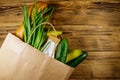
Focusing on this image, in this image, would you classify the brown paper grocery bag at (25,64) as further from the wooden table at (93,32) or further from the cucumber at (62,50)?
the wooden table at (93,32)

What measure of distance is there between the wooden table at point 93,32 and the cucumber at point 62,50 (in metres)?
0.28

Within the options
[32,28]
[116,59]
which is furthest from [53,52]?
[116,59]

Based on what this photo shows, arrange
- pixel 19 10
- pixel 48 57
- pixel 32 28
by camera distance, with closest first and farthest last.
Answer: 1. pixel 48 57
2. pixel 32 28
3. pixel 19 10

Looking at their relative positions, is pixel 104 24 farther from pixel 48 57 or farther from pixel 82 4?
pixel 48 57

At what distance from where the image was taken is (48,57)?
48.0 inches

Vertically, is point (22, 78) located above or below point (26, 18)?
below

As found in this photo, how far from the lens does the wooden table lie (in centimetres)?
159

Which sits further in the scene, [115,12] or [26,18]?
[115,12]

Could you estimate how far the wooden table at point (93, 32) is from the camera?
1.59 metres

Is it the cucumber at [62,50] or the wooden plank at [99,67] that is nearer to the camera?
the cucumber at [62,50]

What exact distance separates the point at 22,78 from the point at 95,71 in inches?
23.3

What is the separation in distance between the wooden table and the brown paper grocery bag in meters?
0.38

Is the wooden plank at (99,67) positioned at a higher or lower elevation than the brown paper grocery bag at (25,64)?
lower

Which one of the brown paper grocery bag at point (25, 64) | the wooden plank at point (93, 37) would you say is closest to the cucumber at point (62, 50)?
the brown paper grocery bag at point (25, 64)
